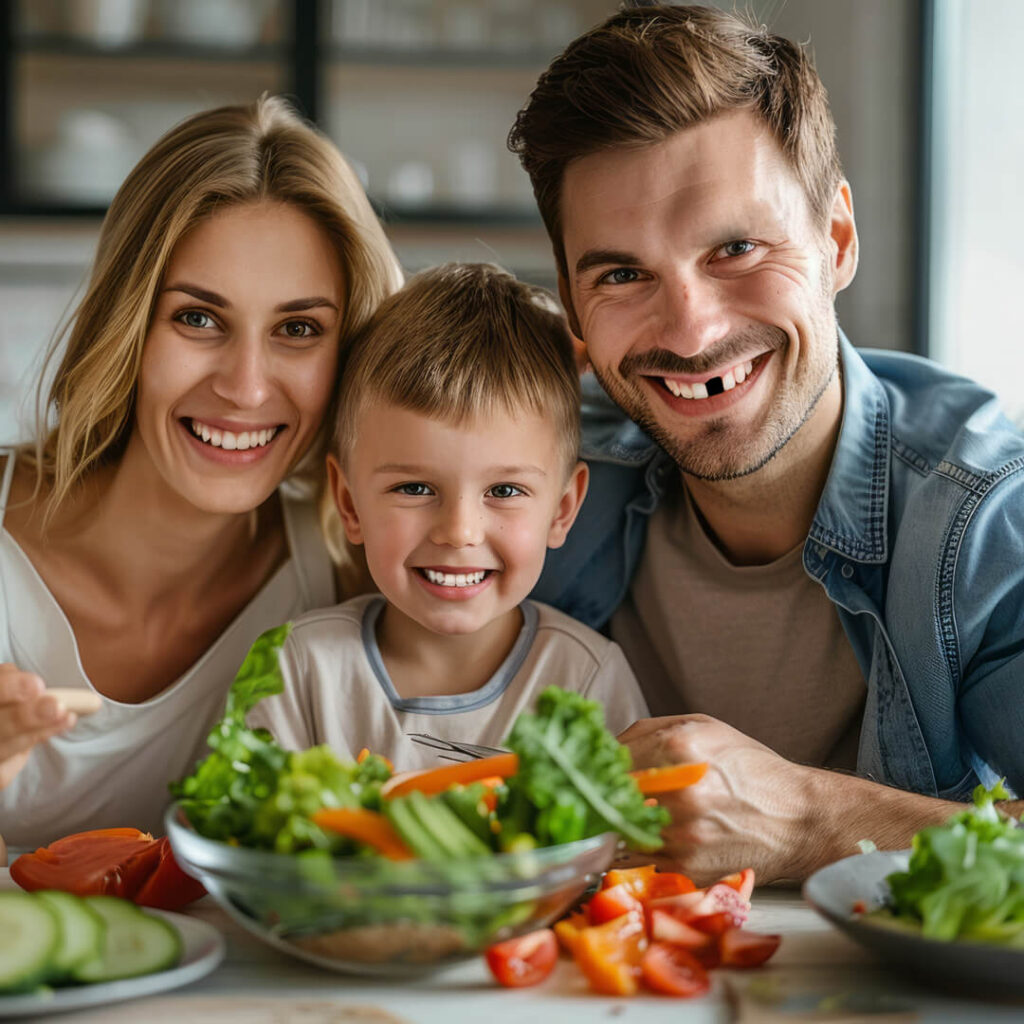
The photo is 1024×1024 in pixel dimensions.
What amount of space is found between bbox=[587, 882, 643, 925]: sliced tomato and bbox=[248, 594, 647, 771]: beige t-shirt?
54 cm

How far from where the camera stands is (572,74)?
1668 mm

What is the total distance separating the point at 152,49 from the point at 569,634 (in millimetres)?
3358

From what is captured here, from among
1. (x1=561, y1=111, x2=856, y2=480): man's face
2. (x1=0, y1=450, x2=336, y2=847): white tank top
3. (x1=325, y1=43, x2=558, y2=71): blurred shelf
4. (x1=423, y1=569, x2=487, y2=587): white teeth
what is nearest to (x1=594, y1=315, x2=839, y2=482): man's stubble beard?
(x1=561, y1=111, x2=856, y2=480): man's face

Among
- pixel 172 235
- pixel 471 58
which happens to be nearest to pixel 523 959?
pixel 172 235

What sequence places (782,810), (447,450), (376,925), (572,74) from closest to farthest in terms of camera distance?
(376,925) → (782,810) → (447,450) → (572,74)

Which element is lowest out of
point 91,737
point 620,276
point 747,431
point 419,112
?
point 91,737

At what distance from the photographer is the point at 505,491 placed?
1569 millimetres

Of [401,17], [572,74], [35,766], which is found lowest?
[35,766]

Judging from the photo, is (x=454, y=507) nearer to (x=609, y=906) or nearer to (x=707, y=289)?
(x=707, y=289)

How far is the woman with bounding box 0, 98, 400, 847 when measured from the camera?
1.64m

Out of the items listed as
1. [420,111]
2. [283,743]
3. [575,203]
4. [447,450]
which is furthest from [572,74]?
[420,111]

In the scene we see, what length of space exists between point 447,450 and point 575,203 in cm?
43

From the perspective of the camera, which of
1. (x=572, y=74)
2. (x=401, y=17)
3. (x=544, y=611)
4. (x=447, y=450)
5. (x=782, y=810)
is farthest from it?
(x=401, y=17)

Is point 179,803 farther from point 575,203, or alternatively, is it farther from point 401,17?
point 401,17
